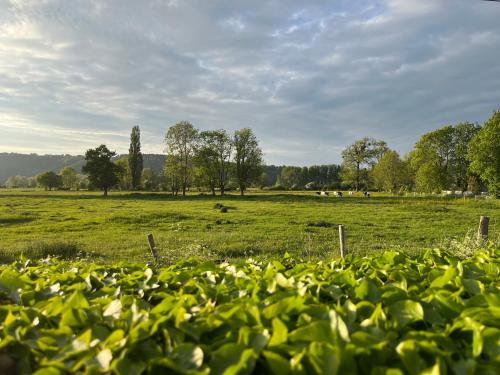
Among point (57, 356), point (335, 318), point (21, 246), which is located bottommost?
point (21, 246)

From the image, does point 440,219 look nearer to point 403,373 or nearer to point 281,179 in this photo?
point 403,373

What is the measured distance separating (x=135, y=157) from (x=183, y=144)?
27.3 m

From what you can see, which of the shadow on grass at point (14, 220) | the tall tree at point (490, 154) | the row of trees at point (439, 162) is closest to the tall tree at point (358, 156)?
the row of trees at point (439, 162)

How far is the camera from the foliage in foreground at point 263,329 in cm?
135

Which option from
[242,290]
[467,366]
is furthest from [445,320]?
[242,290]

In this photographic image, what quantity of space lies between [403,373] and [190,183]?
69742 millimetres

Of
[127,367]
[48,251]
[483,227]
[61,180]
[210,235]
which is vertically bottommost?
[48,251]

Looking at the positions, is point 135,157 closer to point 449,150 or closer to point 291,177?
point 449,150

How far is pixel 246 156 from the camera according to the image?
6881 centimetres

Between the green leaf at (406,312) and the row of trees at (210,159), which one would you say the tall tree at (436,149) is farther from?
the green leaf at (406,312)

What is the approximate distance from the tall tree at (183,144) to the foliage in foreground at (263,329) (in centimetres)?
6501

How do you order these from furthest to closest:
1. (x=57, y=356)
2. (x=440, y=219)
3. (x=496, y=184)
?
(x=496, y=184) < (x=440, y=219) < (x=57, y=356)

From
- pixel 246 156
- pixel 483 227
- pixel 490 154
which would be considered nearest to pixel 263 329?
pixel 483 227

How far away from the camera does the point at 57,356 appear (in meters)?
1.45
